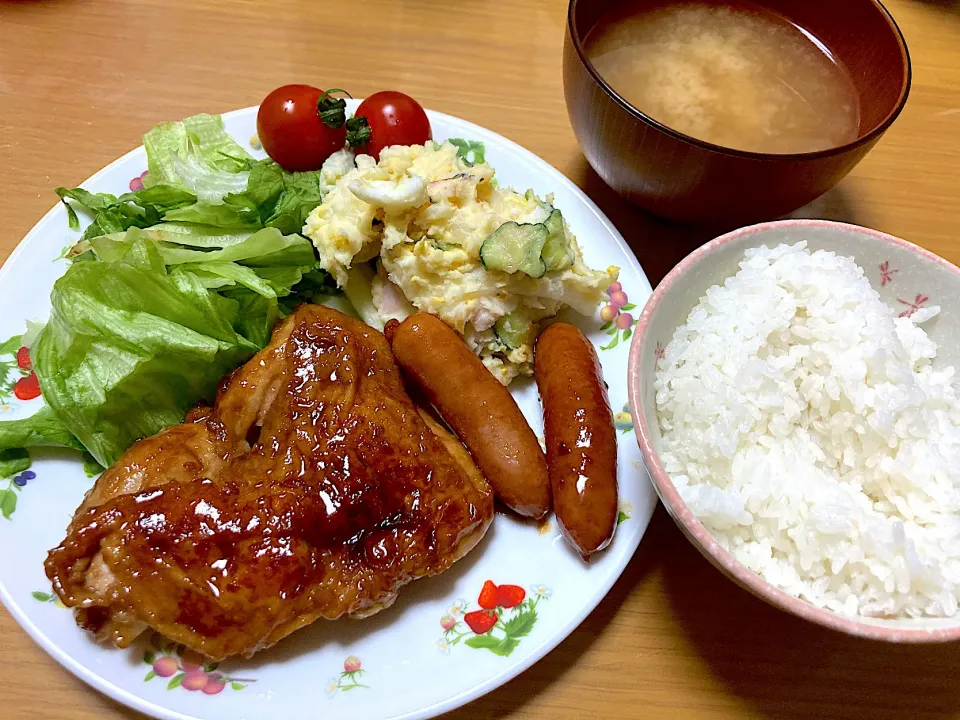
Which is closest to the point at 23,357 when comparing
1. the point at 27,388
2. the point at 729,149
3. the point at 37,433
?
the point at 27,388

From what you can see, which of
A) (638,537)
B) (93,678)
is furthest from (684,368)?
(93,678)

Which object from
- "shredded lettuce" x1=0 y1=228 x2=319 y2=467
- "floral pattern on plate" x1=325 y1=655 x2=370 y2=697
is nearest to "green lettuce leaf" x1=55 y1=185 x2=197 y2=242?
"shredded lettuce" x1=0 y1=228 x2=319 y2=467

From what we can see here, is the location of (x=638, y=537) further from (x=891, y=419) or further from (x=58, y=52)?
(x=58, y=52)

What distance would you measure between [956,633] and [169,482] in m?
1.89

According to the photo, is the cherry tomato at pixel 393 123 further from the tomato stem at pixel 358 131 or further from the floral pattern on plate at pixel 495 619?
the floral pattern on plate at pixel 495 619

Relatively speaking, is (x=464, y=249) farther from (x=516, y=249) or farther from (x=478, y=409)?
(x=478, y=409)

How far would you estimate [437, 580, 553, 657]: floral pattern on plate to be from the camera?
1.81 metres

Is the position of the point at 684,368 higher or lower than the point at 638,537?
higher

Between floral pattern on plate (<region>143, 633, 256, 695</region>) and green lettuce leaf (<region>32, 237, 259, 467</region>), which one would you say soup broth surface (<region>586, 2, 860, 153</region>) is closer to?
green lettuce leaf (<region>32, 237, 259, 467</region>)

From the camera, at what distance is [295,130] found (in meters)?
2.56

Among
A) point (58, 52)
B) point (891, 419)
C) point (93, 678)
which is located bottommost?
point (93, 678)

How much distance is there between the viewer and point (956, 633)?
145 centimetres

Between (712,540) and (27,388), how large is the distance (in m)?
2.06

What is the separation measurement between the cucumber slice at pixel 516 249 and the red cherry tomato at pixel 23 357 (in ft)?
4.88
